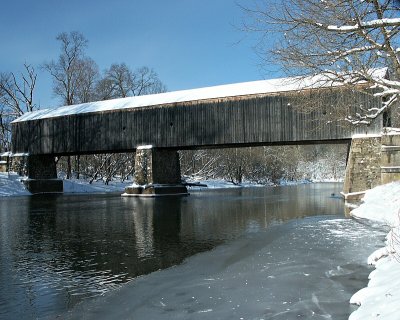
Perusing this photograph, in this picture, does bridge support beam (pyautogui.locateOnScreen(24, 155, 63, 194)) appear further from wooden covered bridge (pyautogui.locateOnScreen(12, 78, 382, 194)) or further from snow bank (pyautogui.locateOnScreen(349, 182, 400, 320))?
snow bank (pyautogui.locateOnScreen(349, 182, 400, 320))

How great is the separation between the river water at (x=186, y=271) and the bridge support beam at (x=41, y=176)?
25.3m

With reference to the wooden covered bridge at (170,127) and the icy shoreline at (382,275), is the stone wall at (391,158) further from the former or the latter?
the icy shoreline at (382,275)

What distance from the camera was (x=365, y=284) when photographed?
211 inches

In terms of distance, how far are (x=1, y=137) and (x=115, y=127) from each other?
117 ft

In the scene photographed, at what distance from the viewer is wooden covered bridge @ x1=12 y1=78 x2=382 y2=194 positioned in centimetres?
2462

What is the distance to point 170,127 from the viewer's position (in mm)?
28828

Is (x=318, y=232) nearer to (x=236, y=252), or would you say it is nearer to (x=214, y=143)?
(x=236, y=252)

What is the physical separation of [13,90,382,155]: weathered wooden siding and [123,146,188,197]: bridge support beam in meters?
0.93

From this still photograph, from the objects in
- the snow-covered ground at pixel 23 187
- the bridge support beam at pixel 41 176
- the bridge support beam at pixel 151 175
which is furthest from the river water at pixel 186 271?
the bridge support beam at pixel 41 176

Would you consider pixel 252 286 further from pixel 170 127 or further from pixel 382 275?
pixel 170 127

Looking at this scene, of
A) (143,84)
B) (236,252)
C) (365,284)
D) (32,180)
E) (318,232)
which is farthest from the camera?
(143,84)

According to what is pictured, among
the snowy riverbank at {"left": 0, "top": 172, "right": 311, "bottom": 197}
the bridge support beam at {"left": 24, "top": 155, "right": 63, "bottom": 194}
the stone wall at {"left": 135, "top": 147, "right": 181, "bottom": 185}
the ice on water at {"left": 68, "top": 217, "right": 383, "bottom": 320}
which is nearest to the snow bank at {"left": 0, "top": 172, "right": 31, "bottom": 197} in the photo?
the snowy riverbank at {"left": 0, "top": 172, "right": 311, "bottom": 197}

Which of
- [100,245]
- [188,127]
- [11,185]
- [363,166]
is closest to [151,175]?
[188,127]

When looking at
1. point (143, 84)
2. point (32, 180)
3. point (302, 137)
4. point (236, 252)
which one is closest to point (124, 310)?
point (236, 252)
